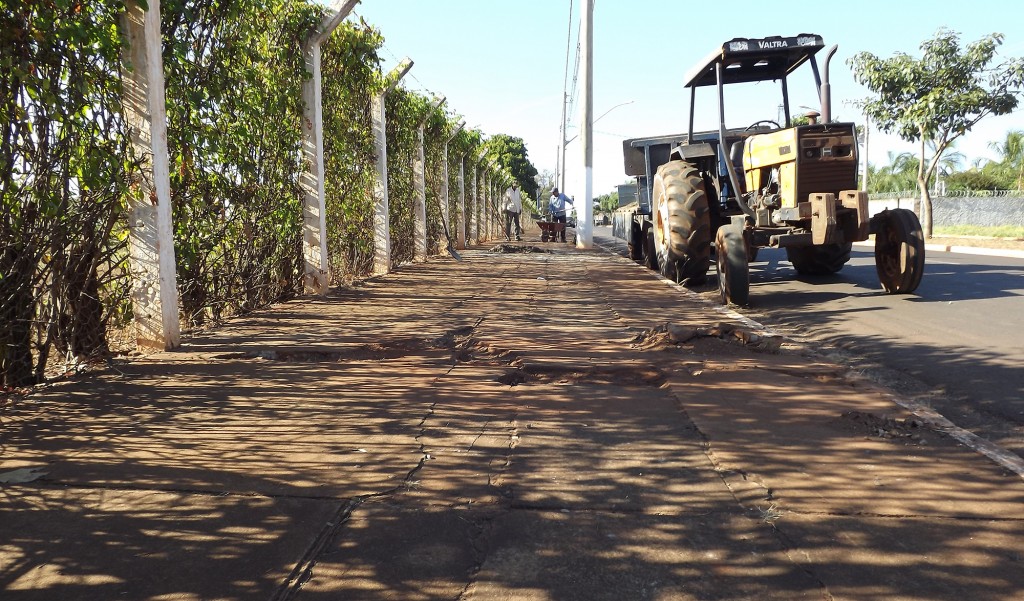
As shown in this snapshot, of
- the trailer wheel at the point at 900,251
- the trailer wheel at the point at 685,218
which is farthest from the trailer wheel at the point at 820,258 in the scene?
the trailer wheel at the point at 685,218

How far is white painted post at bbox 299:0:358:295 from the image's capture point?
8406 mm

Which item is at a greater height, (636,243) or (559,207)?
(559,207)

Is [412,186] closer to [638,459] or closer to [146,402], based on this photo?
[146,402]

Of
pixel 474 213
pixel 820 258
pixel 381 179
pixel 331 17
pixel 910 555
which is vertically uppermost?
pixel 331 17

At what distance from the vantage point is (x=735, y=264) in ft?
25.0

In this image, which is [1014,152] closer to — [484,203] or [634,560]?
[484,203]

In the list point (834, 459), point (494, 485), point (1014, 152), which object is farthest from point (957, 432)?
point (1014, 152)

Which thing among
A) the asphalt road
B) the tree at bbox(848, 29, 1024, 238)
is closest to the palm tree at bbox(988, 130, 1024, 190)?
the tree at bbox(848, 29, 1024, 238)

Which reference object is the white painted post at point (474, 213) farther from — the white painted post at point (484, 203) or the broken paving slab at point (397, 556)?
the broken paving slab at point (397, 556)

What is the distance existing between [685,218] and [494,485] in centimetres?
647

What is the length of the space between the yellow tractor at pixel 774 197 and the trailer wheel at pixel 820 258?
0.05 feet

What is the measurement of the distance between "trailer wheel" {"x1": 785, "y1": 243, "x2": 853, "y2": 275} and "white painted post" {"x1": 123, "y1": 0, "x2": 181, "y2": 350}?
8157 mm

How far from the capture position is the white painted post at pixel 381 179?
473 inches

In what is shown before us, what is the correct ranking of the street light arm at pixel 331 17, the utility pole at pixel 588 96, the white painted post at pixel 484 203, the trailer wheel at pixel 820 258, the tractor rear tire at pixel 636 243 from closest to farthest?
the street light arm at pixel 331 17 → the trailer wheel at pixel 820 258 → the tractor rear tire at pixel 636 243 → the utility pole at pixel 588 96 → the white painted post at pixel 484 203
